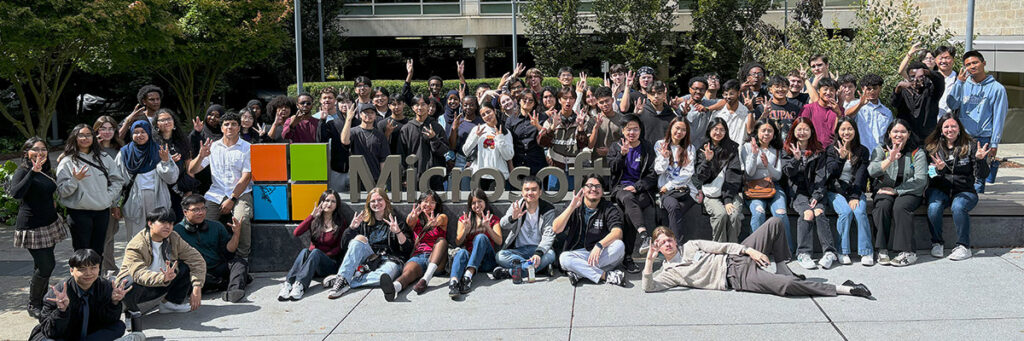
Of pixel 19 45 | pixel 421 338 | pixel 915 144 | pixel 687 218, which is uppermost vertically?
pixel 19 45

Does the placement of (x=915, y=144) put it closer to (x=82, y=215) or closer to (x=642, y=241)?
(x=642, y=241)

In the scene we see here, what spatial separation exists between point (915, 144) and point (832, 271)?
1.79m

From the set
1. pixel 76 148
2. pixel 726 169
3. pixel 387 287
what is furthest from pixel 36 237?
pixel 726 169

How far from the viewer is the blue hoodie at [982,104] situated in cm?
927

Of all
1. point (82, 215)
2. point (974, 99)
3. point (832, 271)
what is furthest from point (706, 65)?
point (82, 215)

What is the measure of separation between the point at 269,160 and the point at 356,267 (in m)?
1.66

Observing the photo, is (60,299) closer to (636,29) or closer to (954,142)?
(954,142)

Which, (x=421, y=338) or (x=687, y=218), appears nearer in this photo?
(x=421, y=338)

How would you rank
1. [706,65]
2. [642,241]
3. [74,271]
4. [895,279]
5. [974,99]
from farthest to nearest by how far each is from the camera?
1. [706,65]
2. [974,99]
3. [642,241]
4. [895,279]
5. [74,271]

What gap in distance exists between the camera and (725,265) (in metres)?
7.61

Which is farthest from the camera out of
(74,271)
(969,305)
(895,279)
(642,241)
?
(642,241)

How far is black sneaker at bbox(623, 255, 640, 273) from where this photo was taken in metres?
8.23

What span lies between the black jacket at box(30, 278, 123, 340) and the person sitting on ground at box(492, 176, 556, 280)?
322 centimetres

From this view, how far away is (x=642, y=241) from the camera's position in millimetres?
8531
